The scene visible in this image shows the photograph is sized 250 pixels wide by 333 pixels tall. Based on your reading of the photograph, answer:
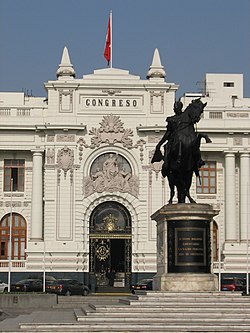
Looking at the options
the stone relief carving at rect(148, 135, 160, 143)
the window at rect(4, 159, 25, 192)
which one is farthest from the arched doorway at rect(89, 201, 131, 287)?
the window at rect(4, 159, 25, 192)

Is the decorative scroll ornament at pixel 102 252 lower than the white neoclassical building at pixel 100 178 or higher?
lower

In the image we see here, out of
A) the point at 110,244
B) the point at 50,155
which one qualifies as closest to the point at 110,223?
the point at 110,244

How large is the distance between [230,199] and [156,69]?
11663 millimetres

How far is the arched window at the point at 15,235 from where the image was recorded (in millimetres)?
69500

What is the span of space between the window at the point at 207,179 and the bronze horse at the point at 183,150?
116 feet

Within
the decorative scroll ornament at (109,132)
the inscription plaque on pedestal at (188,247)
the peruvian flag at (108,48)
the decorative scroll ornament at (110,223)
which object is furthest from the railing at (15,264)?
the inscription plaque on pedestal at (188,247)

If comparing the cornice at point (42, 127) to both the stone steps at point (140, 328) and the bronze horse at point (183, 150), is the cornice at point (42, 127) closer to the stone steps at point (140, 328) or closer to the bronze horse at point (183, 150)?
the bronze horse at point (183, 150)

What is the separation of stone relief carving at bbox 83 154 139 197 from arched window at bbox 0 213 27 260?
19.8ft

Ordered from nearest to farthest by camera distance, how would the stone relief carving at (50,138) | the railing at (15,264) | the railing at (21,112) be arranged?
the railing at (15,264) < the stone relief carving at (50,138) < the railing at (21,112)

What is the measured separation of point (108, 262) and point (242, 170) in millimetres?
12700

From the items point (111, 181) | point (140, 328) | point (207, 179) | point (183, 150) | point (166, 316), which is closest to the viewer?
point (140, 328)

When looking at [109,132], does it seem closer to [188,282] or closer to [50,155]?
[50,155]

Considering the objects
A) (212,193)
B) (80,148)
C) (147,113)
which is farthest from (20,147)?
(212,193)

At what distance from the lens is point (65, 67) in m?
69.4
